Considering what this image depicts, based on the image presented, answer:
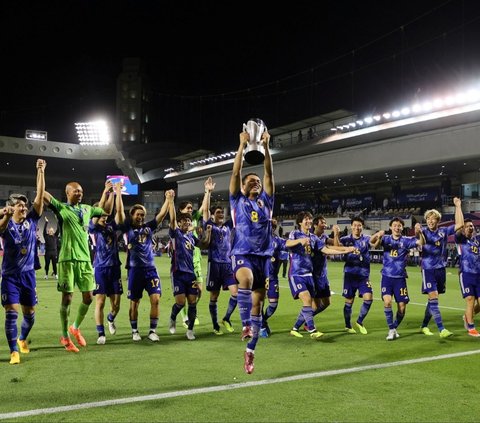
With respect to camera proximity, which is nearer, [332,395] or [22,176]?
[332,395]

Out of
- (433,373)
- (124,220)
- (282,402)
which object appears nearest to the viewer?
(282,402)

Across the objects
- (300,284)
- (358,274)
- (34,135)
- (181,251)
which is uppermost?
(34,135)

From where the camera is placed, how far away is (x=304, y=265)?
807cm

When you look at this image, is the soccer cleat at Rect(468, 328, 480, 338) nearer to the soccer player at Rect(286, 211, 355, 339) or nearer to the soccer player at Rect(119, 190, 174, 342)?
the soccer player at Rect(286, 211, 355, 339)

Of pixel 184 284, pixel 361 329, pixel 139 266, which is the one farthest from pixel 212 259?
pixel 361 329

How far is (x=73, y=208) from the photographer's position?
6984 millimetres

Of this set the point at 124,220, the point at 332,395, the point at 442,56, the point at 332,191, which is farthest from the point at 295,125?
the point at 332,395

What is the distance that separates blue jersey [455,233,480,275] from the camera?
836 centimetres

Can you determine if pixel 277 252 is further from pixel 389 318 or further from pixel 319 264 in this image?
pixel 389 318

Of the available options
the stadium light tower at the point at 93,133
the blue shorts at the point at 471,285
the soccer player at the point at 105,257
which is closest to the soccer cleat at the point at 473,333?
the blue shorts at the point at 471,285

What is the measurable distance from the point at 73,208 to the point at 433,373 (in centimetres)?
517

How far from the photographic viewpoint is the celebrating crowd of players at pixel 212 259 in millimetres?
5219

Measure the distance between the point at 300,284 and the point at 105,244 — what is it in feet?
10.5

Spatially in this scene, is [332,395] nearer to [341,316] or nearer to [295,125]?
[341,316]
